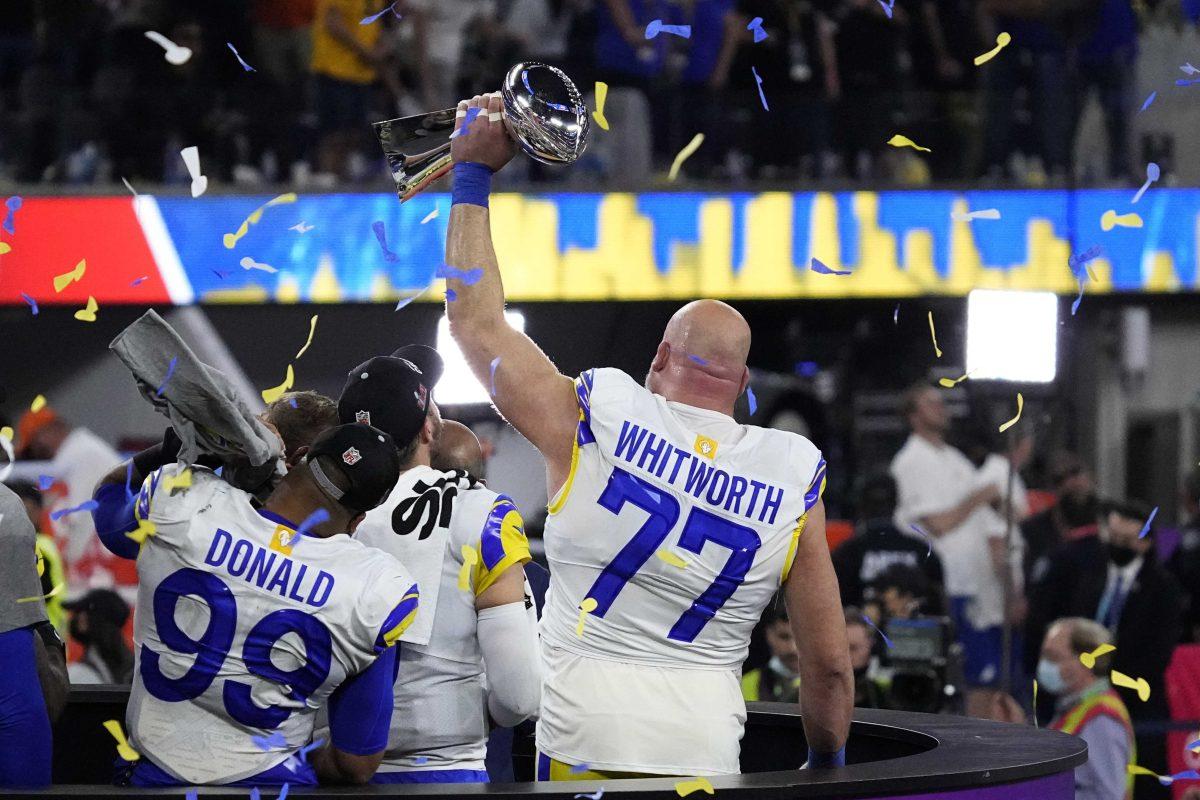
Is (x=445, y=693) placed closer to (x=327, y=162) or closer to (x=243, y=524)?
(x=243, y=524)

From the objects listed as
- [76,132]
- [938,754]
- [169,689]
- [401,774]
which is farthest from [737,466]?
[76,132]

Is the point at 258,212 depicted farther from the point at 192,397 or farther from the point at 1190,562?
the point at 192,397

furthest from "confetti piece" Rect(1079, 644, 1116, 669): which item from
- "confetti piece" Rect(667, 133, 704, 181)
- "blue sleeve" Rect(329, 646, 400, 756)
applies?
"confetti piece" Rect(667, 133, 704, 181)

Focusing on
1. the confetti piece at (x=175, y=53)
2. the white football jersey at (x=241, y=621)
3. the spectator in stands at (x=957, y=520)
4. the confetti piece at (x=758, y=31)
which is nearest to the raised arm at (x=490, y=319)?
the white football jersey at (x=241, y=621)

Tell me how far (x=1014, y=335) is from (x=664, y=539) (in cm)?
530

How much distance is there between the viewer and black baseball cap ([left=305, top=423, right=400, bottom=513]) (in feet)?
9.69

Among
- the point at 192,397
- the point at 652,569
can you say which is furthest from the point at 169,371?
the point at 652,569

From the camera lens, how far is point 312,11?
10.9 metres

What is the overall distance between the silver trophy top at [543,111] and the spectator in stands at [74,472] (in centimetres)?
599

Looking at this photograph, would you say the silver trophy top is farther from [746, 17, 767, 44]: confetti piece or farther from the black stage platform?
[746, 17, 767, 44]: confetti piece

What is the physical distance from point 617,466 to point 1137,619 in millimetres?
5163

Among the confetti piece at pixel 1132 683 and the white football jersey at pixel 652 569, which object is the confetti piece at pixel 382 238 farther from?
the confetti piece at pixel 1132 683

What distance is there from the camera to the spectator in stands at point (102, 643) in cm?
699

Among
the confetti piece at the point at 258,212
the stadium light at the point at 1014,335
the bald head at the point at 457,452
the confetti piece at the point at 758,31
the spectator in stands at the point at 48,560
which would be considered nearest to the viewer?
the bald head at the point at 457,452
